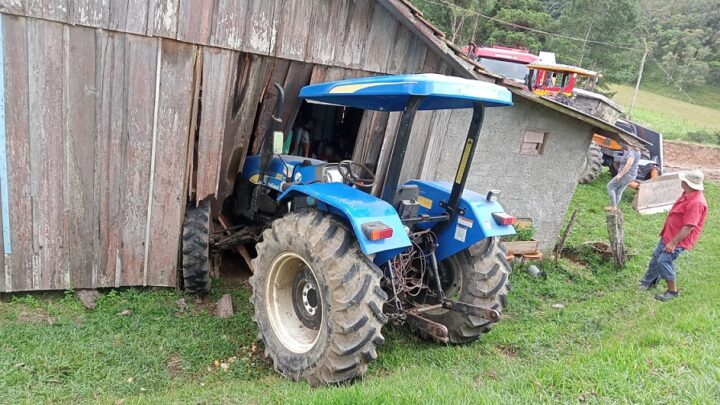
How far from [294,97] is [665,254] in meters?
5.07

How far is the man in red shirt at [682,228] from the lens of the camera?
19.4 feet

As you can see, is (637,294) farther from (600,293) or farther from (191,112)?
(191,112)

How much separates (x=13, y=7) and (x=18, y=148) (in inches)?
44.1

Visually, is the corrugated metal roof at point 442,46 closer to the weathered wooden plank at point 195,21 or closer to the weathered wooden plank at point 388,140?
the weathered wooden plank at point 388,140

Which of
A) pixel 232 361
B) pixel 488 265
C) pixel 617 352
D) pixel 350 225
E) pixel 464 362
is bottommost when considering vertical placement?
pixel 232 361

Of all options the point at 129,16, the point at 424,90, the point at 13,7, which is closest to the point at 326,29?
the point at 129,16

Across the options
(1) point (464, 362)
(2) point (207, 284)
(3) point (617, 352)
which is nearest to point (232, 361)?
(2) point (207, 284)

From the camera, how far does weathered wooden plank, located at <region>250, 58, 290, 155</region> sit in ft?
16.7

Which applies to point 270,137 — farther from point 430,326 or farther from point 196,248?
point 430,326

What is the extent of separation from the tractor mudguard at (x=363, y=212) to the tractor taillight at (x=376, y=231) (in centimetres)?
3

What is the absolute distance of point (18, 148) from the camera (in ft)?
13.2

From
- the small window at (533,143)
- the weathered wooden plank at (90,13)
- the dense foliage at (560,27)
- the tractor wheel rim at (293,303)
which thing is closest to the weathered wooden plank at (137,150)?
the weathered wooden plank at (90,13)

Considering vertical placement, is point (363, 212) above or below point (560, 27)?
below

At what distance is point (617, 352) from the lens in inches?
143
